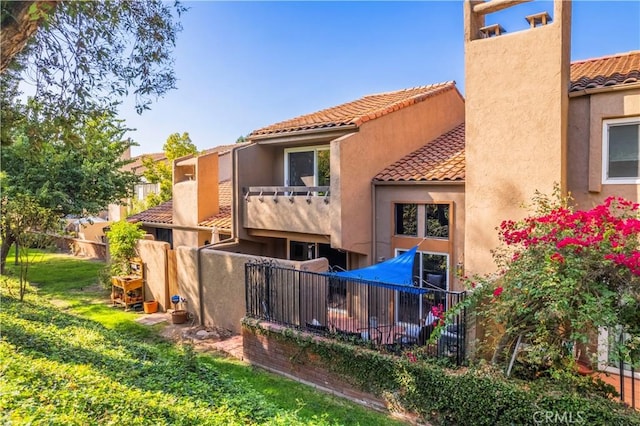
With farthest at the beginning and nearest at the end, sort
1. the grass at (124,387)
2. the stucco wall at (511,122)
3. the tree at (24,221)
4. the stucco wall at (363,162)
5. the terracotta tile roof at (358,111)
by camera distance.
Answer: the tree at (24,221), the terracotta tile roof at (358,111), the stucco wall at (363,162), the stucco wall at (511,122), the grass at (124,387)

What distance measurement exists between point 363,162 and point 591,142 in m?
8.24

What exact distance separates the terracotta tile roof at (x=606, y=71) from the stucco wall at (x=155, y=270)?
19.3 metres

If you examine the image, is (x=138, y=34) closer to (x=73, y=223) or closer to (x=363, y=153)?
(x=363, y=153)

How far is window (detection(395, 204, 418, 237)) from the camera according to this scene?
54.6 ft

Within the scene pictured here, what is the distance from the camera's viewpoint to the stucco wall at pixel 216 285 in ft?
54.0

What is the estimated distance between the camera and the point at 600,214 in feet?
30.7

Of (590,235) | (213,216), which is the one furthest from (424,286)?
(213,216)

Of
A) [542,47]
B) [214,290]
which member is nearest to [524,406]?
[542,47]

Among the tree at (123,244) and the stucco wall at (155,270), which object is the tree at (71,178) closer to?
the tree at (123,244)

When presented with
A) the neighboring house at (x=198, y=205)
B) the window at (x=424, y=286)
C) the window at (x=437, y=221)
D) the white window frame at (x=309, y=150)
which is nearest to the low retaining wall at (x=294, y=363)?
the window at (x=424, y=286)

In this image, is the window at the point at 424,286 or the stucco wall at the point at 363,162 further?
the stucco wall at the point at 363,162

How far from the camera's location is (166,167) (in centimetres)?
4119

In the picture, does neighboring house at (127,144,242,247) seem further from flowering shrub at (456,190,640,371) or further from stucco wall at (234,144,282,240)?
flowering shrub at (456,190,640,371)

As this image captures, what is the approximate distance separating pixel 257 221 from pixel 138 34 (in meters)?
9.82
